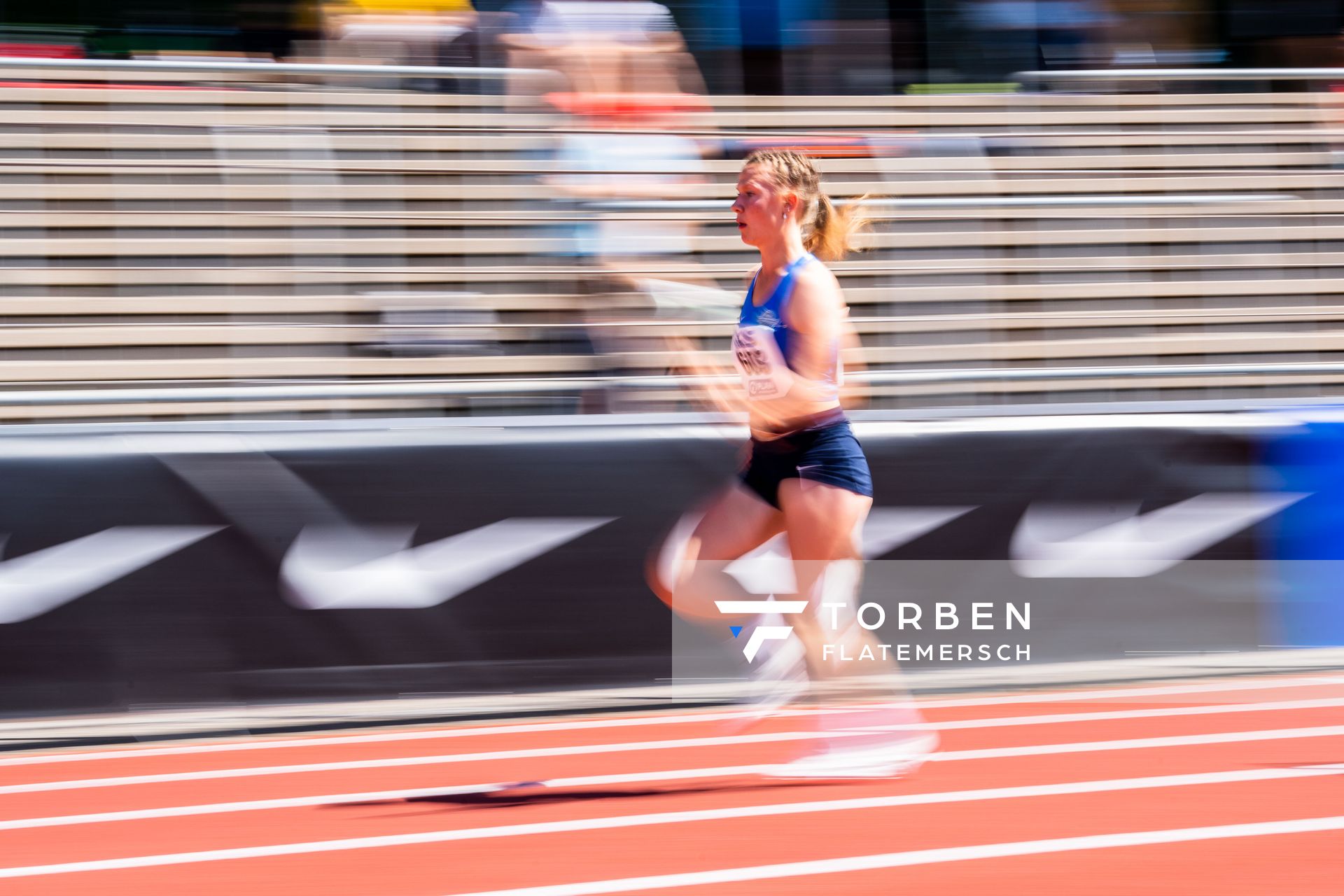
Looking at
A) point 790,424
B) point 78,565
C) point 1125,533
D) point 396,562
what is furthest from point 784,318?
point 78,565

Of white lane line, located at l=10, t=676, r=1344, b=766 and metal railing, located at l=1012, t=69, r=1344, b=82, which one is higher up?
metal railing, located at l=1012, t=69, r=1344, b=82

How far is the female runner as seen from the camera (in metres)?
5.04

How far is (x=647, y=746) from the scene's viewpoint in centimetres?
607

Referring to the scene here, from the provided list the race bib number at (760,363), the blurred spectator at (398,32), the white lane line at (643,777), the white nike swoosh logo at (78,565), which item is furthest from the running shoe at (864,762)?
the blurred spectator at (398,32)

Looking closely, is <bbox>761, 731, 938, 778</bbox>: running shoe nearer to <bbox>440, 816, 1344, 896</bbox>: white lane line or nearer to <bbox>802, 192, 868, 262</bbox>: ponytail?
<bbox>440, 816, 1344, 896</bbox>: white lane line

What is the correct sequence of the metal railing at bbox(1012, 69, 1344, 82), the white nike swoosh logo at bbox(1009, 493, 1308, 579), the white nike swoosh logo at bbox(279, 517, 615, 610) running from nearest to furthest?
the white nike swoosh logo at bbox(279, 517, 615, 610)
the white nike swoosh logo at bbox(1009, 493, 1308, 579)
the metal railing at bbox(1012, 69, 1344, 82)

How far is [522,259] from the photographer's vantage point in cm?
747

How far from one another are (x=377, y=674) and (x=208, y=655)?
0.70 meters

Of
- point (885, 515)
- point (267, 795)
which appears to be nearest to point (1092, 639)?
point (885, 515)

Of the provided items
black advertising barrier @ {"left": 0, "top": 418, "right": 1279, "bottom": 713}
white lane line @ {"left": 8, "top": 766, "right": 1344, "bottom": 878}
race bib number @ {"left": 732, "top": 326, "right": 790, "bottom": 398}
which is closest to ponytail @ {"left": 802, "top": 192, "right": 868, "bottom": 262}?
race bib number @ {"left": 732, "top": 326, "right": 790, "bottom": 398}

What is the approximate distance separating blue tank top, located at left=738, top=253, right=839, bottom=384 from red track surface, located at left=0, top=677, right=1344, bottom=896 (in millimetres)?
1373

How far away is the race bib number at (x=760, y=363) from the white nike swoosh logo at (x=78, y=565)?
2643 millimetres

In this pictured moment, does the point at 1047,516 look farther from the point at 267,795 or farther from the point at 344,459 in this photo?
the point at 267,795

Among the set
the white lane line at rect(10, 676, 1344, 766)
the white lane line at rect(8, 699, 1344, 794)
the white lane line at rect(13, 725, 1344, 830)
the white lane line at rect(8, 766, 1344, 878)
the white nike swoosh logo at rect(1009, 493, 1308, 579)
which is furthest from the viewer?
the white nike swoosh logo at rect(1009, 493, 1308, 579)
